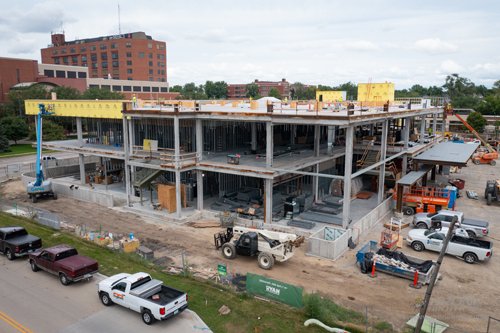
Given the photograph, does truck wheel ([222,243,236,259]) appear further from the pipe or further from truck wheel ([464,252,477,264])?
truck wheel ([464,252,477,264])

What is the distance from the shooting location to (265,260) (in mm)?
21766

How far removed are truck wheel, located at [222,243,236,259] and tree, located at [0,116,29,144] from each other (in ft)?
206

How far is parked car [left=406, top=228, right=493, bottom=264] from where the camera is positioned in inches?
901

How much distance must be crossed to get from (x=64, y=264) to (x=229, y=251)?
872 centimetres

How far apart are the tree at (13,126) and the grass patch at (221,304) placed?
5812 centimetres

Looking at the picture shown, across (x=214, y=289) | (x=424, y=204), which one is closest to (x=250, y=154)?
(x=424, y=204)

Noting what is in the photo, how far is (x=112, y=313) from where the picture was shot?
55.6ft

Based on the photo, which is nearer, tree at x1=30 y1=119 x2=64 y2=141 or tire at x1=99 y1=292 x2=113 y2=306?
tire at x1=99 y1=292 x2=113 y2=306

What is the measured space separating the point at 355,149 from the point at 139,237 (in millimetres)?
23635

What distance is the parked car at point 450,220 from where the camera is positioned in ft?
88.0

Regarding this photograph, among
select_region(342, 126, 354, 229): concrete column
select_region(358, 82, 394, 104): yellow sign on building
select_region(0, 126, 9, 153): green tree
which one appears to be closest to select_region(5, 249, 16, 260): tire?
select_region(342, 126, 354, 229): concrete column

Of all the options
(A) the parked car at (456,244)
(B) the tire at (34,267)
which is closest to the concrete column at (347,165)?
(A) the parked car at (456,244)

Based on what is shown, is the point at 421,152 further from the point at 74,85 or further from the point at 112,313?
the point at 74,85

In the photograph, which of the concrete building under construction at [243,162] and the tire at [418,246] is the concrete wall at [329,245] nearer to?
the concrete building under construction at [243,162]
